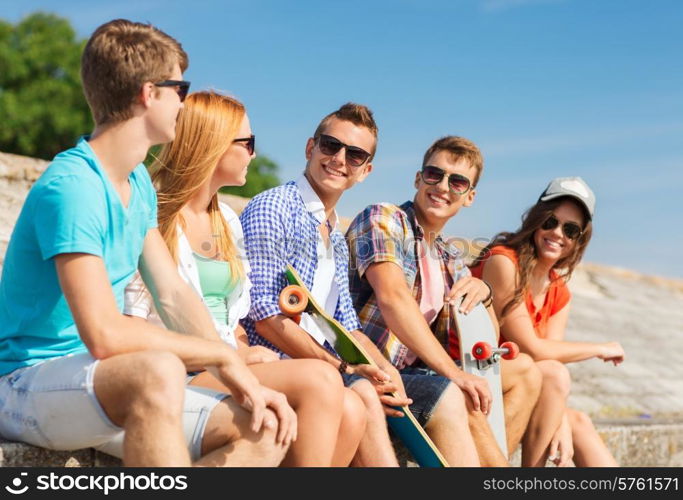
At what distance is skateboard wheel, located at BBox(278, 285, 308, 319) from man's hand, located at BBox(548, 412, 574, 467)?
79.4 inches

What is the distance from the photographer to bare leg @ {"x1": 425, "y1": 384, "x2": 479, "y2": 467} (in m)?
4.06

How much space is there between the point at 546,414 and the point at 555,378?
212mm

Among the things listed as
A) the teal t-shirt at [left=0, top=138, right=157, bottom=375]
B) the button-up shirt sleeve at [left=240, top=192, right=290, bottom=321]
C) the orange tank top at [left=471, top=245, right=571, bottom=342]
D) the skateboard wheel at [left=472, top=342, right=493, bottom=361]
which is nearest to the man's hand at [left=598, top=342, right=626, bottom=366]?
the orange tank top at [left=471, top=245, right=571, bottom=342]

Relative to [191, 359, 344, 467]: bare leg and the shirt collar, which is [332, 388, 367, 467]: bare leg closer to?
[191, 359, 344, 467]: bare leg

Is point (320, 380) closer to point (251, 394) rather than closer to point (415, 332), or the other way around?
point (251, 394)

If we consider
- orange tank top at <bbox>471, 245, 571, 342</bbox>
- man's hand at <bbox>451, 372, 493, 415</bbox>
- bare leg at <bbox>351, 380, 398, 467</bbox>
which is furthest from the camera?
orange tank top at <bbox>471, 245, 571, 342</bbox>

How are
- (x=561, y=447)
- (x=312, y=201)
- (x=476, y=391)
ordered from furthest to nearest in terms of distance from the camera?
(x=561, y=447)
(x=312, y=201)
(x=476, y=391)

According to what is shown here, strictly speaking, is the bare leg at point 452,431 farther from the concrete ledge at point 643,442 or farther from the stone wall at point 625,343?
the stone wall at point 625,343

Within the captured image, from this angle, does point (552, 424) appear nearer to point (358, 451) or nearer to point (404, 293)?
point (404, 293)

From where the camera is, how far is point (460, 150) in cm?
507

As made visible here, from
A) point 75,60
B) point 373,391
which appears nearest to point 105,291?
point 373,391

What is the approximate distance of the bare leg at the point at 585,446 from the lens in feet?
17.7

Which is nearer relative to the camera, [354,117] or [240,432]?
[240,432]

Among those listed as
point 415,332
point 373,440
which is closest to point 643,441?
point 415,332
